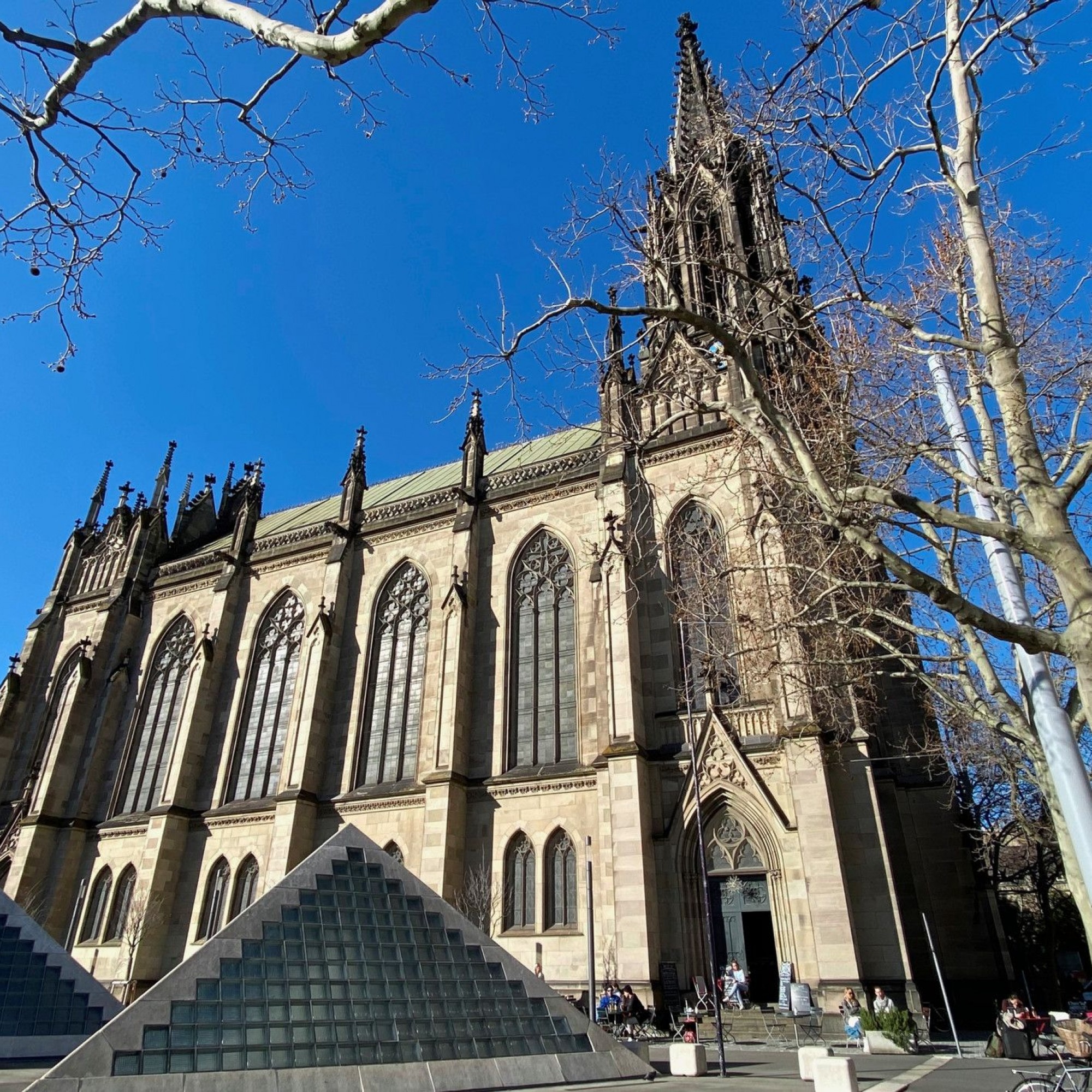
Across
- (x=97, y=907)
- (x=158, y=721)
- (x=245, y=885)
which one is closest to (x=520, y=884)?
(x=245, y=885)

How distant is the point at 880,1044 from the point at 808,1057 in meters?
4.46

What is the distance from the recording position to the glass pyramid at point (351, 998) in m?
7.32

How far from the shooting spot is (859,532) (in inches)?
264

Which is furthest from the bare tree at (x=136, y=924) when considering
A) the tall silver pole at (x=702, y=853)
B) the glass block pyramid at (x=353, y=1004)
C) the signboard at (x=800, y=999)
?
the signboard at (x=800, y=999)

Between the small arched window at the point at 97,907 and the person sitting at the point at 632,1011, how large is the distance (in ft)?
62.1

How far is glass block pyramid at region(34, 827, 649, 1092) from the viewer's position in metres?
7.16

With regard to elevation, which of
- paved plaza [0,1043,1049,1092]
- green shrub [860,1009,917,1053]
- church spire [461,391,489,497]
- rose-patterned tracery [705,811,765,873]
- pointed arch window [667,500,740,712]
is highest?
church spire [461,391,489,497]

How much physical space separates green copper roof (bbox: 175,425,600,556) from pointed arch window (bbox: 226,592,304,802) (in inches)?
168

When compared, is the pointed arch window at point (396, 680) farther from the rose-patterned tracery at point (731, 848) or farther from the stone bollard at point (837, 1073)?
the stone bollard at point (837, 1073)

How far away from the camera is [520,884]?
1966 centimetres

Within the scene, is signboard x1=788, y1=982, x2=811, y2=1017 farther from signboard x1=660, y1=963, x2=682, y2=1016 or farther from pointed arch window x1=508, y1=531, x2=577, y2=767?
pointed arch window x1=508, y1=531, x2=577, y2=767

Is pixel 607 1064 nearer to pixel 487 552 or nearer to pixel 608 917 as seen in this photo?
pixel 608 917

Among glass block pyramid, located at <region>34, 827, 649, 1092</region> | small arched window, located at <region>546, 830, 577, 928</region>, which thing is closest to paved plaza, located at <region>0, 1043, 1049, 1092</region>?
glass block pyramid, located at <region>34, 827, 649, 1092</region>

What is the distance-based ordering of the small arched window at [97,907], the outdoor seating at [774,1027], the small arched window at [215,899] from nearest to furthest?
the outdoor seating at [774,1027]
the small arched window at [215,899]
the small arched window at [97,907]
